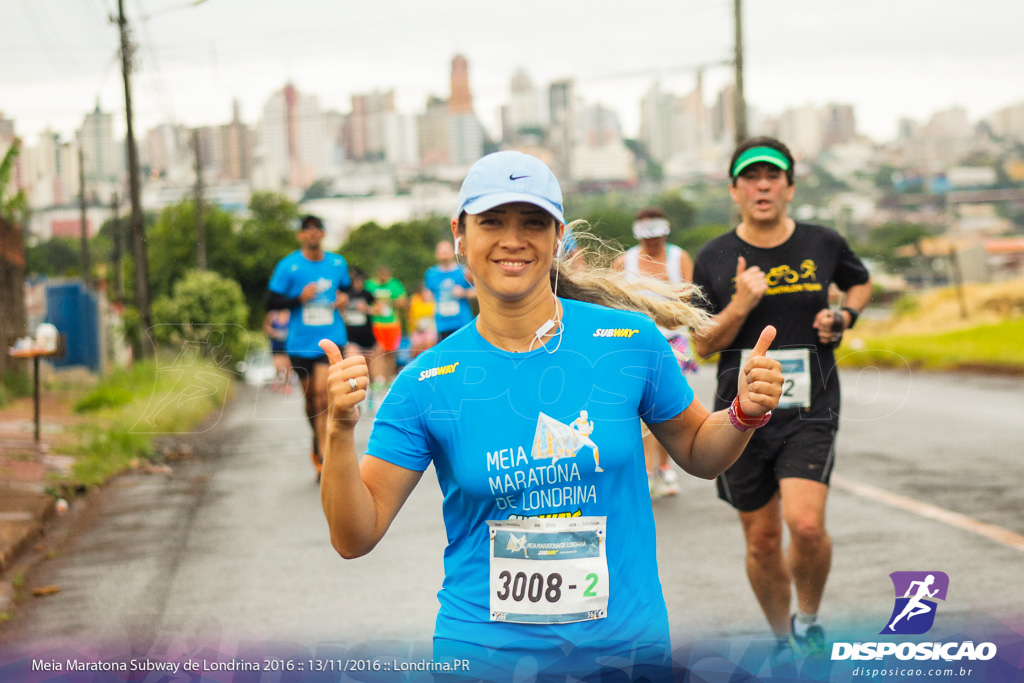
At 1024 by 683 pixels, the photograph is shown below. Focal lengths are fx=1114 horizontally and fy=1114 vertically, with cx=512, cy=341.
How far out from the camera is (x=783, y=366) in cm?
441

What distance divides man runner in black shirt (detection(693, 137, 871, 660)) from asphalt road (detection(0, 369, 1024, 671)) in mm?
294

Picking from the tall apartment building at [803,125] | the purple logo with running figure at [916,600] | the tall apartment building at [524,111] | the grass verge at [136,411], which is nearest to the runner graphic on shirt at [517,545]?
the grass verge at [136,411]

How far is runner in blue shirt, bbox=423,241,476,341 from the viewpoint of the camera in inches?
498

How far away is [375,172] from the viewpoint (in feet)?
105

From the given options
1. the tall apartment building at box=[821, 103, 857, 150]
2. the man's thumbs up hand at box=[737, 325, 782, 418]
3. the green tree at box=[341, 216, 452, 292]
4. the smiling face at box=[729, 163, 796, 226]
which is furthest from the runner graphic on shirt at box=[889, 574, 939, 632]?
the tall apartment building at box=[821, 103, 857, 150]

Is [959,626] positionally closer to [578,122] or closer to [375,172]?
[578,122]

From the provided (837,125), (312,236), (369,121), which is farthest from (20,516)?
(837,125)

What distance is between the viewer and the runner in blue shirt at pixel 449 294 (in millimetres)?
12648

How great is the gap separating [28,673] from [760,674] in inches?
111

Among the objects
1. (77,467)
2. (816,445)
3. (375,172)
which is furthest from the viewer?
(375,172)

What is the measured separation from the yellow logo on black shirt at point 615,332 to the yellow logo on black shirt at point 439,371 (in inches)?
13.6

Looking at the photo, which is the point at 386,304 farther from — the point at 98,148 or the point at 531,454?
the point at 531,454

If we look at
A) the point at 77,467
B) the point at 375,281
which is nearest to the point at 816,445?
the point at 77,467

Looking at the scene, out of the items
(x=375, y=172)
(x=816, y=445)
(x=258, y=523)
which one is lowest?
(x=258, y=523)
